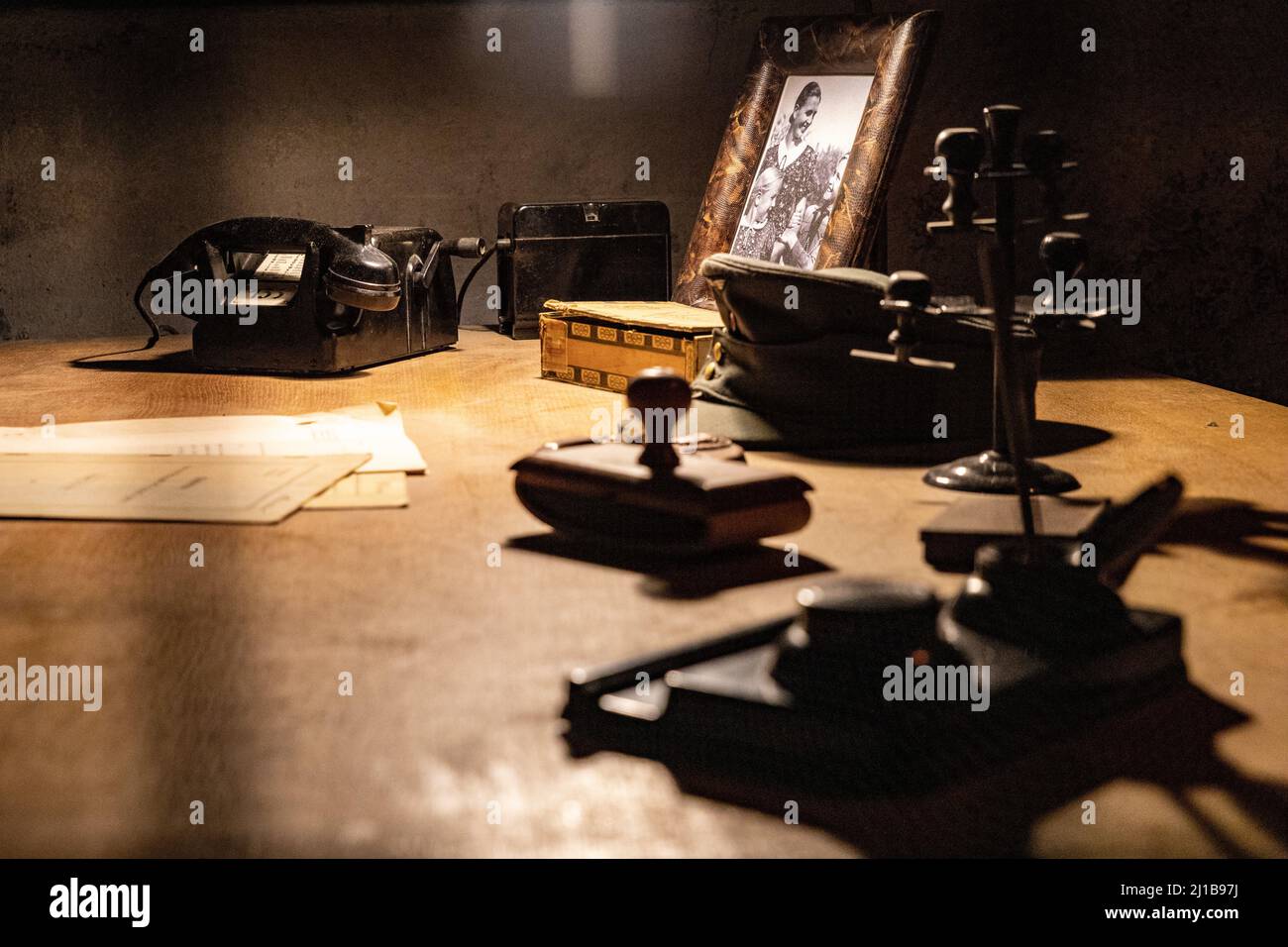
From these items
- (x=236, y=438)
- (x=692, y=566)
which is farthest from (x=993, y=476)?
(x=236, y=438)

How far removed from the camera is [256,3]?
329 centimetres

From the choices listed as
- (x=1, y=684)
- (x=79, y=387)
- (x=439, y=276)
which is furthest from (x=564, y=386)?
(x=1, y=684)

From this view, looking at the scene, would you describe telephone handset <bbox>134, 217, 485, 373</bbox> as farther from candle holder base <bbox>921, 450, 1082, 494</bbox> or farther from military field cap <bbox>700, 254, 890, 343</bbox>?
candle holder base <bbox>921, 450, 1082, 494</bbox>

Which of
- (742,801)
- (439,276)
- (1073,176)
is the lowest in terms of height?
(742,801)

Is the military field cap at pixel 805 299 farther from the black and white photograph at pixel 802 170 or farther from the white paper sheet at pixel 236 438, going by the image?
the black and white photograph at pixel 802 170

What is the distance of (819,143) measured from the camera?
256cm

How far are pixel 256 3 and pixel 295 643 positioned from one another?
2.72 m

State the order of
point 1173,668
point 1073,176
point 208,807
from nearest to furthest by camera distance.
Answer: point 208,807 → point 1173,668 → point 1073,176

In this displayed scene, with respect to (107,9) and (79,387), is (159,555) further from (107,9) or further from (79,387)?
(107,9)

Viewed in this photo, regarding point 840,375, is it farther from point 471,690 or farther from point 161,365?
point 161,365

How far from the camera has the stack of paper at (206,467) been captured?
4.70 feet

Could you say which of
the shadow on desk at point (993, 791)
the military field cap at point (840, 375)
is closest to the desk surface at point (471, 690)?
the shadow on desk at point (993, 791)

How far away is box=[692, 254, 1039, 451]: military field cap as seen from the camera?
1.81 meters

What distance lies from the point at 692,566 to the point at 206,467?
694mm
